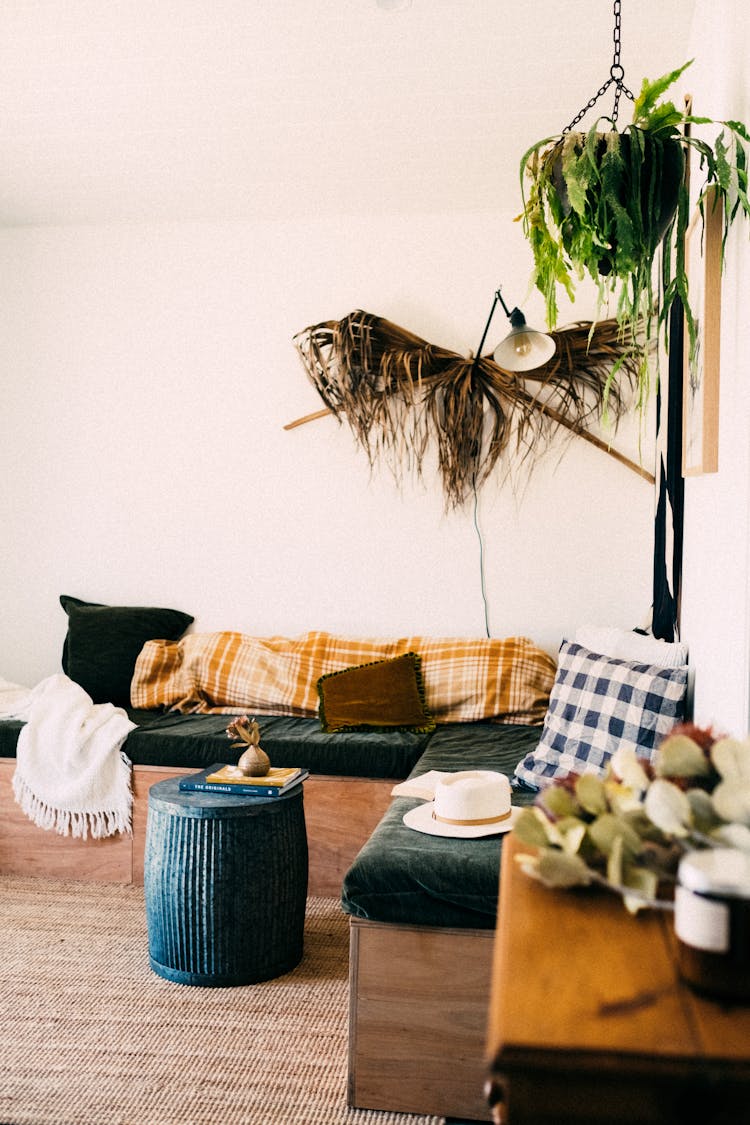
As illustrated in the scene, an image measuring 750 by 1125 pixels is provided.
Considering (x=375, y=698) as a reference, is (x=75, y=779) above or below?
below

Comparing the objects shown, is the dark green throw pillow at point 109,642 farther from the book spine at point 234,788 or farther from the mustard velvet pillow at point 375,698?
the book spine at point 234,788

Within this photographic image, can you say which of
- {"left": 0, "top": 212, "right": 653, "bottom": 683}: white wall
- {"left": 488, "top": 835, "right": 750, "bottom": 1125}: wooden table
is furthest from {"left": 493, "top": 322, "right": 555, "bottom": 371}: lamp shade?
{"left": 488, "top": 835, "right": 750, "bottom": 1125}: wooden table

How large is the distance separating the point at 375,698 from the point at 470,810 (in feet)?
4.43

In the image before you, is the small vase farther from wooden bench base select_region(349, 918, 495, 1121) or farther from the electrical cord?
the electrical cord

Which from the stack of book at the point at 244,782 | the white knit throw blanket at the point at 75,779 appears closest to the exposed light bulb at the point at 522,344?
the stack of book at the point at 244,782

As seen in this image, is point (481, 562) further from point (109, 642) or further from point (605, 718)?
point (109, 642)

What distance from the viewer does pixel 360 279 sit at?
402cm

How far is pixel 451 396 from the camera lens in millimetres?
3822

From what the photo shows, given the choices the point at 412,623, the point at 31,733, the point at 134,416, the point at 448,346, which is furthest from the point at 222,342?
the point at 31,733

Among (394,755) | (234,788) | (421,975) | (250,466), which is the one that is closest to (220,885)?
(234,788)

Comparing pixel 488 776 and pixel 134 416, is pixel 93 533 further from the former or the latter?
pixel 488 776

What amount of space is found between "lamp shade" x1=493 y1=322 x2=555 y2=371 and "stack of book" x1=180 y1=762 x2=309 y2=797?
65.5 inches

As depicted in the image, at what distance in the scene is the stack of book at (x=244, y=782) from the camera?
2549 mm

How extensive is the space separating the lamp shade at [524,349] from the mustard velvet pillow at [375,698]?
1177 mm
